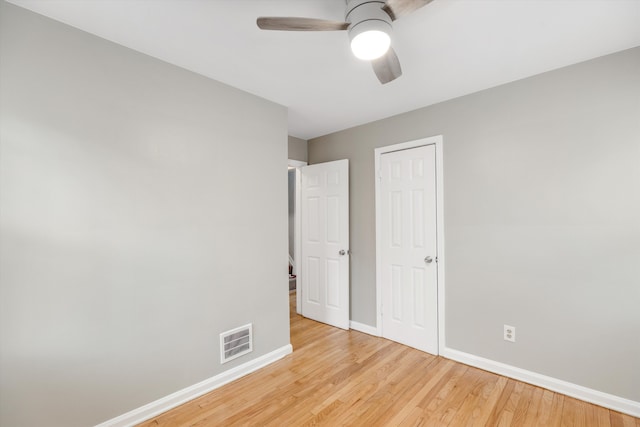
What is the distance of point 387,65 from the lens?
5.39 feet

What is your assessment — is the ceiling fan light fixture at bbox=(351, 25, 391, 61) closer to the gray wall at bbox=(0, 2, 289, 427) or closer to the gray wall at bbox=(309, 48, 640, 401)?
the gray wall at bbox=(0, 2, 289, 427)

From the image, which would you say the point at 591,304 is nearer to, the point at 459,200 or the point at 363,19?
the point at 459,200

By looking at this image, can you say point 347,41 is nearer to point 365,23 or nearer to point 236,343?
point 365,23

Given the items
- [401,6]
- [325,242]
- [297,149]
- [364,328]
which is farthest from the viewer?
[297,149]

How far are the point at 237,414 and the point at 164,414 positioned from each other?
0.51 metres

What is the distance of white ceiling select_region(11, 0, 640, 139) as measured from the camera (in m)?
1.52

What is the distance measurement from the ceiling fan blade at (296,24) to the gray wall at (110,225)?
114cm

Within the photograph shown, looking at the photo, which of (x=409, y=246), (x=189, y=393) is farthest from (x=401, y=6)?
(x=189, y=393)

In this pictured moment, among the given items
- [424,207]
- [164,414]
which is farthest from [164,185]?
[424,207]

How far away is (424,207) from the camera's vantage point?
9.39 feet

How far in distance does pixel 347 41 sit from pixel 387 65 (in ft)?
1.19

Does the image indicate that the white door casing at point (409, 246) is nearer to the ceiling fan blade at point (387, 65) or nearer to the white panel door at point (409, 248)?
the white panel door at point (409, 248)

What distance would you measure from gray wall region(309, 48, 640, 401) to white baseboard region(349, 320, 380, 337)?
0.82 metres

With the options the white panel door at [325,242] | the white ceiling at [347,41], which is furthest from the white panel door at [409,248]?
the white ceiling at [347,41]
